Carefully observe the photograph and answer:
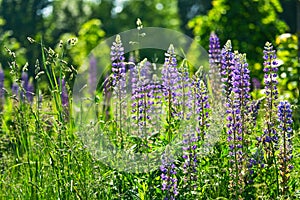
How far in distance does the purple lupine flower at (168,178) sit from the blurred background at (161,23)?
3.63 ft

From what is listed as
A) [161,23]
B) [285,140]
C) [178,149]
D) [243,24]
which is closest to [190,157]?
[178,149]

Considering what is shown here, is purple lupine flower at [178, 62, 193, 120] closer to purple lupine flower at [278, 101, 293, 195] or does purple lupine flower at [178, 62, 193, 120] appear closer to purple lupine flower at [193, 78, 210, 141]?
purple lupine flower at [193, 78, 210, 141]

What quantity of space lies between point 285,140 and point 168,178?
2.34 feet

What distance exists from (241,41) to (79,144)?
5006mm

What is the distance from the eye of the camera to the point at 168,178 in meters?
3.32

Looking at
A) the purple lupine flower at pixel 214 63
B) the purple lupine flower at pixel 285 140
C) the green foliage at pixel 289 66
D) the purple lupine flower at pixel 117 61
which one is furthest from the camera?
the green foliage at pixel 289 66

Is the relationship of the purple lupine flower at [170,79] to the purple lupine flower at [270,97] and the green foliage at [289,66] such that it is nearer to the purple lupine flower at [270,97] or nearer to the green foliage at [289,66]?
the purple lupine flower at [270,97]

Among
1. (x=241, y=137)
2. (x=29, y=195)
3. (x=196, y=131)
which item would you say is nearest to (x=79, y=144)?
(x=29, y=195)

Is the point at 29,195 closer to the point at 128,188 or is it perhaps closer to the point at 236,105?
the point at 128,188

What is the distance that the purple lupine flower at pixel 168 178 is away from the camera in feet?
10.6

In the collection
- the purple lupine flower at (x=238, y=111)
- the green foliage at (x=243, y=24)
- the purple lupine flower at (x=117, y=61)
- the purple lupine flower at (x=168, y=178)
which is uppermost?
the green foliage at (x=243, y=24)

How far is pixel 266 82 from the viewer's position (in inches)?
133

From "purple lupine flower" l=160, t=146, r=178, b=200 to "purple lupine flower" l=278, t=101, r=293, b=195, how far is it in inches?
24.9

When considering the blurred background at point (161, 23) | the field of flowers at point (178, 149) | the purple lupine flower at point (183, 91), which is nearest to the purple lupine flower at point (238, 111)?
the field of flowers at point (178, 149)
